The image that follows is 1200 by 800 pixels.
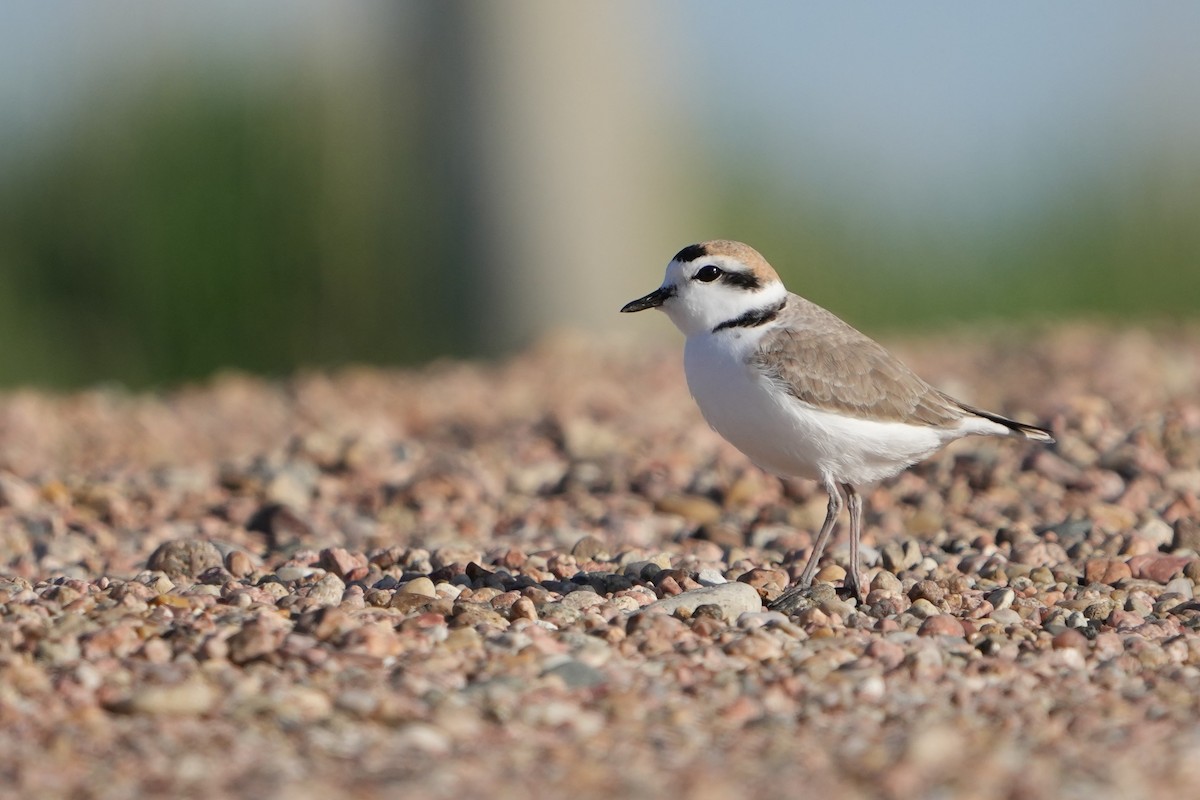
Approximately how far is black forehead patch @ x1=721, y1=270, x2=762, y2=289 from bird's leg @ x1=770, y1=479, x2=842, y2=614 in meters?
Result: 0.65

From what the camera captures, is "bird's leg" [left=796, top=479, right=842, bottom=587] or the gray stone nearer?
the gray stone

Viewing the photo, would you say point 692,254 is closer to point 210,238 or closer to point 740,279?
point 740,279

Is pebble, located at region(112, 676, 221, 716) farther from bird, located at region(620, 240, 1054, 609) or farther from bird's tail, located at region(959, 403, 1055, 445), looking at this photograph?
bird's tail, located at region(959, 403, 1055, 445)

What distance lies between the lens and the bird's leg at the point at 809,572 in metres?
4.12

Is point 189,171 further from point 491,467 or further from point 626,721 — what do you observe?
point 626,721

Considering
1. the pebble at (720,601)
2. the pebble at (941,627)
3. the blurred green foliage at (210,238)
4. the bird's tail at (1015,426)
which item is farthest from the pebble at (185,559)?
the blurred green foliage at (210,238)

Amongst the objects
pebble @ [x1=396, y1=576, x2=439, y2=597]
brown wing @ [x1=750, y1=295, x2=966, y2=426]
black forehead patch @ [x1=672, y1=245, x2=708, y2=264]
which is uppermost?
black forehead patch @ [x1=672, y1=245, x2=708, y2=264]

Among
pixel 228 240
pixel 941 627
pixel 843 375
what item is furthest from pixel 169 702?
pixel 228 240

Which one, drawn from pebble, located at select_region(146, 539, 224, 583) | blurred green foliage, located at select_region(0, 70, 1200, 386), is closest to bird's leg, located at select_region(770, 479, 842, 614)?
pebble, located at select_region(146, 539, 224, 583)

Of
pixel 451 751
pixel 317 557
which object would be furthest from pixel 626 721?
pixel 317 557

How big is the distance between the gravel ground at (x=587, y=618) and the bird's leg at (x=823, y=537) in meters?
0.11

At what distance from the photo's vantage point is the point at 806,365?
4457mm

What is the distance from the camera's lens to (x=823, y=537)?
4508 millimetres

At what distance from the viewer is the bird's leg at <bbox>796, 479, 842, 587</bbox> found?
4402mm
